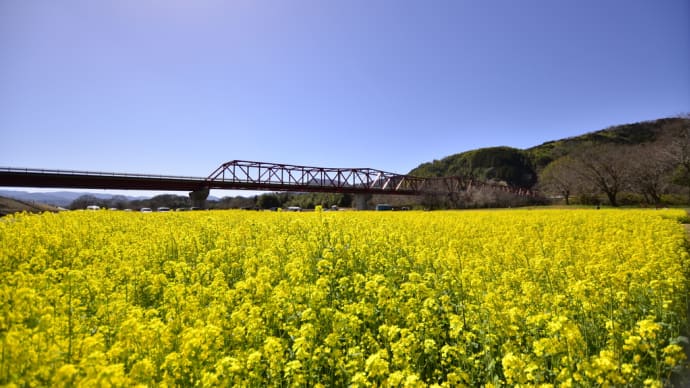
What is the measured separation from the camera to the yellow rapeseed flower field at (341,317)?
9.70ft

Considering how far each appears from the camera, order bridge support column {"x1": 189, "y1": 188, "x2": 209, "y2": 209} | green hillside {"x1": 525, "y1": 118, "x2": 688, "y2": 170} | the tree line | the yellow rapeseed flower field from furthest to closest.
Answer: green hillside {"x1": 525, "y1": 118, "x2": 688, "y2": 170}, bridge support column {"x1": 189, "y1": 188, "x2": 209, "y2": 209}, the tree line, the yellow rapeseed flower field

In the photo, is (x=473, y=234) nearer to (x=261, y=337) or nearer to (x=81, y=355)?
(x=261, y=337)

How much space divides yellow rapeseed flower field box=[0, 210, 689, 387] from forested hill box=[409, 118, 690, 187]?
6893 inches

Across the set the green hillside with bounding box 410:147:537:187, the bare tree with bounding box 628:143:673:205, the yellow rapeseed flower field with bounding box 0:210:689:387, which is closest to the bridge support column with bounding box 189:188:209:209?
the yellow rapeseed flower field with bounding box 0:210:689:387

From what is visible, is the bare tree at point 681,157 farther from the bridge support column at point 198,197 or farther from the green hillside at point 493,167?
the green hillside at point 493,167

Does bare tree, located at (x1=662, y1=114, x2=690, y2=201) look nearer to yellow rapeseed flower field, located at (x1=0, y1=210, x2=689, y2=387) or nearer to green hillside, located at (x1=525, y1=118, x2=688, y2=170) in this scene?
yellow rapeseed flower field, located at (x1=0, y1=210, x2=689, y2=387)

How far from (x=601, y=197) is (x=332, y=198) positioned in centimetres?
8139

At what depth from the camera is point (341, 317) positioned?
13.1 ft

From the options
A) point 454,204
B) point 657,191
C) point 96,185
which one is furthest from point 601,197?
point 96,185

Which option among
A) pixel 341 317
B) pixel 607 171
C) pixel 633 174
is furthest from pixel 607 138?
pixel 341 317

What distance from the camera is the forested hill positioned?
162 metres

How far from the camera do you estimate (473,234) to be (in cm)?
1191

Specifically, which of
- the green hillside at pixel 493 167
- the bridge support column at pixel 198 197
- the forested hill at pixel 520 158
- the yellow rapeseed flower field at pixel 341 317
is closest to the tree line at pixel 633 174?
the yellow rapeseed flower field at pixel 341 317

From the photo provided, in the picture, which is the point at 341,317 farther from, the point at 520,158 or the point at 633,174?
the point at 520,158
